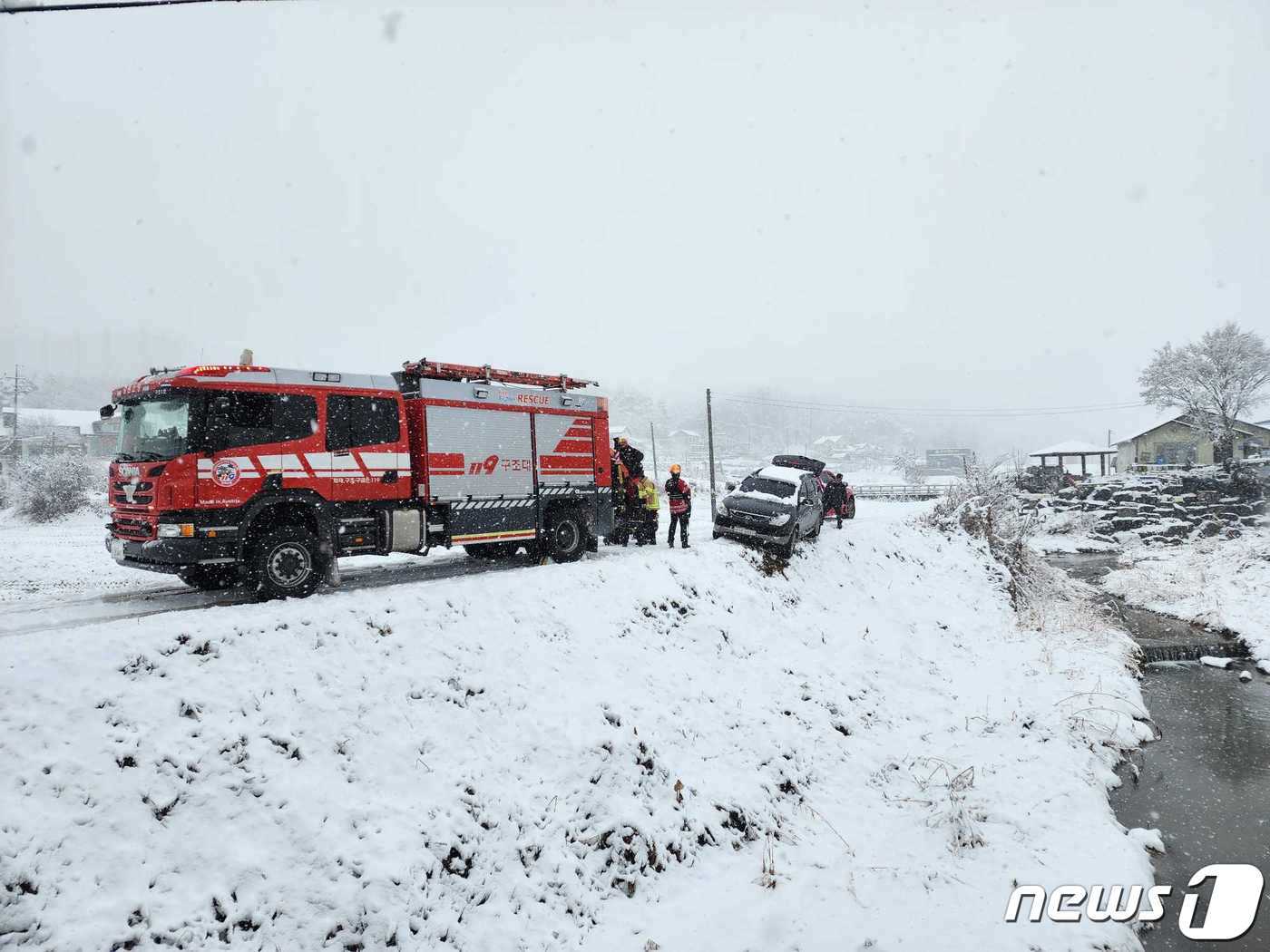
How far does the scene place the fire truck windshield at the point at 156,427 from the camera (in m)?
7.79

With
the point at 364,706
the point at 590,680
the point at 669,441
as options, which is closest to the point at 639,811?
the point at 590,680

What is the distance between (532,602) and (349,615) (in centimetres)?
254

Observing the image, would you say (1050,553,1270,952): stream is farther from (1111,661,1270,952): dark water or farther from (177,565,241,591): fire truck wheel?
(177,565,241,591): fire truck wheel

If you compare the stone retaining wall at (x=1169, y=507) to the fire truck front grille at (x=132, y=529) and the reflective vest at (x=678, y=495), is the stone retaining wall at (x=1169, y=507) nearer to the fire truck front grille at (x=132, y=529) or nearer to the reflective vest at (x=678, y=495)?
the reflective vest at (x=678, y=495)

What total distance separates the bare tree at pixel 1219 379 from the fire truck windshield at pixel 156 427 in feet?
181

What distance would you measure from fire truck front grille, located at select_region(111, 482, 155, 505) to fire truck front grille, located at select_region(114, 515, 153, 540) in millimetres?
223

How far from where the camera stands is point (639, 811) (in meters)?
7.07

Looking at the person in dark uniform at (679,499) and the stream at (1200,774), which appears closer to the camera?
the stream at (1200,774)

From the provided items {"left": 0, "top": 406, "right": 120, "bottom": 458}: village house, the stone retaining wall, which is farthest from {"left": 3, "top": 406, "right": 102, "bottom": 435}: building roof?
the stone retaining wall

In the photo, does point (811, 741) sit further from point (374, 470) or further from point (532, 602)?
point (374, 470)

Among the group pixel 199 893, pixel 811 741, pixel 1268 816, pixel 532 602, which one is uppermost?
pixel 532 602

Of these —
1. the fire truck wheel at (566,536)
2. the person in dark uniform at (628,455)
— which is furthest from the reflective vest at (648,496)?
the fire truck wheel at (566,536)

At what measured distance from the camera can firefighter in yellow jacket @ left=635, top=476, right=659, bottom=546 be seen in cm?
1499

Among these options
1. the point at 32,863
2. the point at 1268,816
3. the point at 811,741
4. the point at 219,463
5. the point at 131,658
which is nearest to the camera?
the point at 32,863
